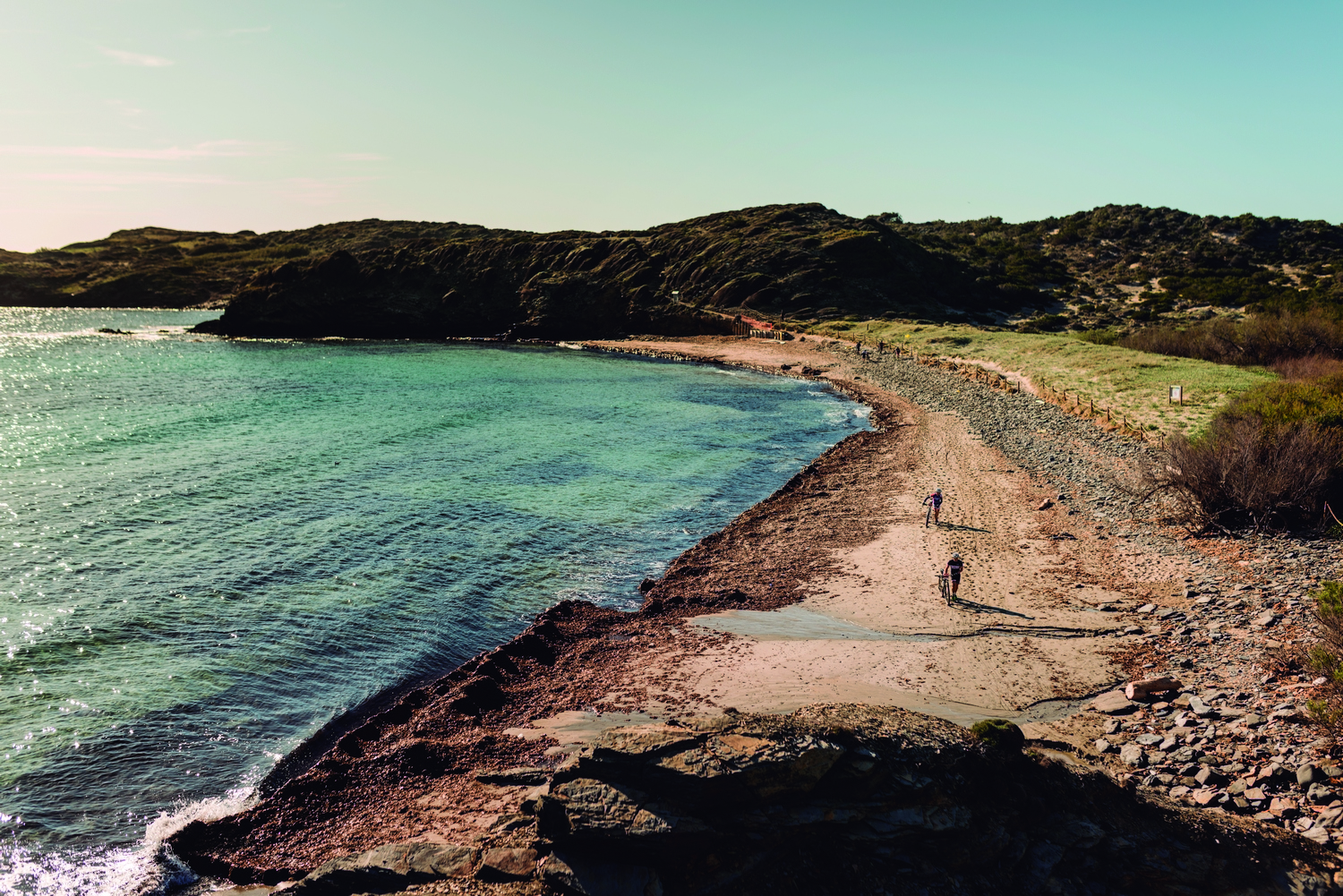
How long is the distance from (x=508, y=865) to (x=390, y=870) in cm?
184

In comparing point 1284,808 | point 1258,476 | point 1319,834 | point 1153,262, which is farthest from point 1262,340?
point 1153,262

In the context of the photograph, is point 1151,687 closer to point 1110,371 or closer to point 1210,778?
point 1210,778

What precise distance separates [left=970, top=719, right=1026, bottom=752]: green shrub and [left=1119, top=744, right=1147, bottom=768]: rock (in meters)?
2.84

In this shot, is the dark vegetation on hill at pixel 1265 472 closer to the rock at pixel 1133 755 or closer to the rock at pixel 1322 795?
the rock at pixel 1133 755

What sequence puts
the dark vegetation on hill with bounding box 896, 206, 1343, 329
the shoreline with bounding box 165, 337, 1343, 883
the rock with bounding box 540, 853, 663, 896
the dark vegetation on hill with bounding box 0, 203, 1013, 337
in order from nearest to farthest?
the rock with bounding box 540, 853, 663, 896
the shoreline with bounding box 165, 337, 1343, 883
the dark vegetation on hill with bounding box 896, 206, 1343, 329
the dark vegetation on hill with bounding box 0, 203, 1013, 337

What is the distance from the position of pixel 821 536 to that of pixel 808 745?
16.4 meters

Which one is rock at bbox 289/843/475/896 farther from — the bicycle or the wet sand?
the bicycle

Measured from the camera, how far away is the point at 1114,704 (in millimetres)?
13547

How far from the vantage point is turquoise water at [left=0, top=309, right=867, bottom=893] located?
1351cm

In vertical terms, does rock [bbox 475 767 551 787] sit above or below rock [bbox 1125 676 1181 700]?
below

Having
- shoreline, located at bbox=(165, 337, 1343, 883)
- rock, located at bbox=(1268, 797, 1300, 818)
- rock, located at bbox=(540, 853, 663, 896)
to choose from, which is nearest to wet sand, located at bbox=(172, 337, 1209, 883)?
shoreline, located at bbox=(165, 337, 1343, 883)

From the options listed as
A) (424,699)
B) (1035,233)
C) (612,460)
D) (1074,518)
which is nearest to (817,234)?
(1035,233)

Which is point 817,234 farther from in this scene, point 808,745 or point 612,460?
point 808,745

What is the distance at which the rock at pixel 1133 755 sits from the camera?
11.6m
